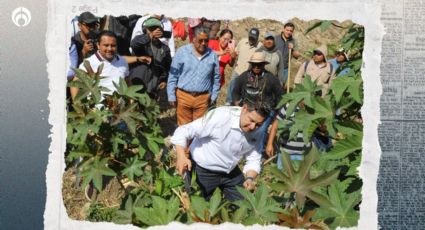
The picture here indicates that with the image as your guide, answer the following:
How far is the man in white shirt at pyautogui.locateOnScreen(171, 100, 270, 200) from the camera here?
3.11m

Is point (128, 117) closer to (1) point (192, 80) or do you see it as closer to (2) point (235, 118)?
(2) point (235, 118)

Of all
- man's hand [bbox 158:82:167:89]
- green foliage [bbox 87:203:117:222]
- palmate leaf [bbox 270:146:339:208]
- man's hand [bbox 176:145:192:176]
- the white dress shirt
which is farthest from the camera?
man's hand [bbox 158:82:167:89]

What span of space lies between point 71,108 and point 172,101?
600 mm

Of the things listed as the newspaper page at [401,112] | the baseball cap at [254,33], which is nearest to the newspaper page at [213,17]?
the newspaper page at [401,112]

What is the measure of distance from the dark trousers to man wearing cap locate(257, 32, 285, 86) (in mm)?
471

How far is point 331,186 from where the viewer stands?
2.83 meters

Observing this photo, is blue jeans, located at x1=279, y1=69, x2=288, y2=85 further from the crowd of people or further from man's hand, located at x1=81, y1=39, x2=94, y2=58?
man's hand, located at x1=81, y1=39, x2=94, y2=58

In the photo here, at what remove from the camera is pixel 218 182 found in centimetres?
331

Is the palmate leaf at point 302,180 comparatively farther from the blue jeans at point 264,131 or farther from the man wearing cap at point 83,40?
the man wearing cap at point 83,40

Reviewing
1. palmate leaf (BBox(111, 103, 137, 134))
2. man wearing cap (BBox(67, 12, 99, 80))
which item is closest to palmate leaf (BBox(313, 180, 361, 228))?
palmate leaf (BBox(111, 103, 137, 134))

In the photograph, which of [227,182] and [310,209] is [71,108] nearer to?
[227,182]

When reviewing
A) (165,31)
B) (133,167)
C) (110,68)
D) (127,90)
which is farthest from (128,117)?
(165,31)

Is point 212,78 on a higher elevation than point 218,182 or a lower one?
higher

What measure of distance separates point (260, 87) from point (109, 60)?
63cm
